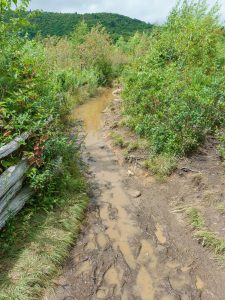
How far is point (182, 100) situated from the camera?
6562 millimetres

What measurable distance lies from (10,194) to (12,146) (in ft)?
2.24

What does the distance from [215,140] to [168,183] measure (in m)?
1.72

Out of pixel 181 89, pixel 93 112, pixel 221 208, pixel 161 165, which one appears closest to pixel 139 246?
pixel 221 208

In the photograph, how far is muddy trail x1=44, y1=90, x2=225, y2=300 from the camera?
3.74 metres

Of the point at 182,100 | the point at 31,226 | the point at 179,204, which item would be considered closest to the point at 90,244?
the point at 31,226

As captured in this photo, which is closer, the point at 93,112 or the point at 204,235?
the point at 204,235

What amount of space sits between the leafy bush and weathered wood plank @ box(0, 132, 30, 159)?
2.88 meters

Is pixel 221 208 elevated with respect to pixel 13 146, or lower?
lower

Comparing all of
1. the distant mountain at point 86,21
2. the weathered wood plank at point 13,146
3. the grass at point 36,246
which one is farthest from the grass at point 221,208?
the distant mountain at point 86,21

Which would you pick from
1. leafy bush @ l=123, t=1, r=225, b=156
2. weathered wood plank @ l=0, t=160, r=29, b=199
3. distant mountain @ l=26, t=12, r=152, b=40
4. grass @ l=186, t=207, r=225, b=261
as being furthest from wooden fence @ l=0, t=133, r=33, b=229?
distant mountain @ l=26, t=12, r=152, b=40

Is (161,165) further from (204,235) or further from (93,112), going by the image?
(93,112)

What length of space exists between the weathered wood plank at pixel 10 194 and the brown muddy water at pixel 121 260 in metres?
1.15

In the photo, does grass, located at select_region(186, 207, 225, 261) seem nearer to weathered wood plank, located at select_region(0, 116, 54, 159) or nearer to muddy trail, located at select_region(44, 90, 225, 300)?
muddy trail, located at select_region(44, 90, 225, 300)

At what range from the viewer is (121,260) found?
4.18m
